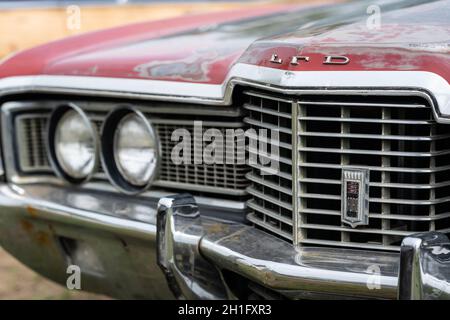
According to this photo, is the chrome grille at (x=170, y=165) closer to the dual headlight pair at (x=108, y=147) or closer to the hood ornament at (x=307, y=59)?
the dual headlight pair at (x=108, y=147)

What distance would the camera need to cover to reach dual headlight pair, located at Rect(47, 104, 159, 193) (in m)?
2.95

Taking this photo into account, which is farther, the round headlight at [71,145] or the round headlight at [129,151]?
the round headlight at [71,145]

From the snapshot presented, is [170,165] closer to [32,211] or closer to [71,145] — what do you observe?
[71,145]

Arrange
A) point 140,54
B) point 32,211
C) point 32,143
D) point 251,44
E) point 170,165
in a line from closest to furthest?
point 251,44, point 170,165, point 140,54, point 32,211, point 32,143

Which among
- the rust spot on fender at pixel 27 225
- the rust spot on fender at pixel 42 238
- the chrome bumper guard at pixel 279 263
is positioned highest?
the chrome bumper guard at pixel 279 263

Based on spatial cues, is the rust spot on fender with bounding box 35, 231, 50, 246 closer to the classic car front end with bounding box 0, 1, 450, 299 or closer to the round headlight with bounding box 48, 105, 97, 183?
the classic car front end with bounding box 0, 1, 450, 299

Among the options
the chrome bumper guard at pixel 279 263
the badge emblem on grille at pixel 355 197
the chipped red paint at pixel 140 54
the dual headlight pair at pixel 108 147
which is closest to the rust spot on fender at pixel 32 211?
the dual headlight pair at pixel 108 147

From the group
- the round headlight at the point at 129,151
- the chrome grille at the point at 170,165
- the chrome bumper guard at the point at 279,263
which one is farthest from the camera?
the round headlight at the point at 129,151

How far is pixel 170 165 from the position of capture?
2902mm

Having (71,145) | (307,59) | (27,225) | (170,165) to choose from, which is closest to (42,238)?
(27,225)

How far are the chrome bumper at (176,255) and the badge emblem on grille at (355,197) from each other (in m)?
0.09

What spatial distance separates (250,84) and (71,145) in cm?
98

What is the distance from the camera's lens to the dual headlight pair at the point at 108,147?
2.95m
